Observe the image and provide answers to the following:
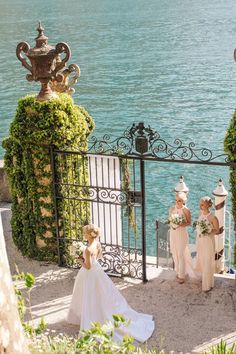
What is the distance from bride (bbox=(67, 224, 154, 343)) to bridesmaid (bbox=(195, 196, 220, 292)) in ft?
4.42

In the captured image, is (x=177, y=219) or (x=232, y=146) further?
(x=177, y=219)

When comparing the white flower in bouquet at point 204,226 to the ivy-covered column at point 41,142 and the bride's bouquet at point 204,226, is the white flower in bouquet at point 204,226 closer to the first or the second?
the bride's bouquet at point 204,226

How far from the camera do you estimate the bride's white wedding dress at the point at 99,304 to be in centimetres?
937

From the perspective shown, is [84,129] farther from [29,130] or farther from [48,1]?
[48,1]

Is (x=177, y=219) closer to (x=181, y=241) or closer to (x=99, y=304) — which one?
(x=181, y=241)

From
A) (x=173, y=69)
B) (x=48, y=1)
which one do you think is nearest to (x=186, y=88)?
(x=173, y=69)

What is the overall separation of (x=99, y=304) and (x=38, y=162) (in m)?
3.05

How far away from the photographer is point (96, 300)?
31.1 feet

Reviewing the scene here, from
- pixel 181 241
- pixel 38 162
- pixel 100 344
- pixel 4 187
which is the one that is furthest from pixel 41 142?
pixel 100 344

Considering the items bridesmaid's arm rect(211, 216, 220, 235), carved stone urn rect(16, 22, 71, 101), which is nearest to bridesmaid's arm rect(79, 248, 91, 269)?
bridesmaid's arm rect(211, 216, 220, 235)

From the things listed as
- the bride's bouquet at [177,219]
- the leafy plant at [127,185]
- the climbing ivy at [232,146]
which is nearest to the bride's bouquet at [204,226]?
the bride's bouquet at [177,219]

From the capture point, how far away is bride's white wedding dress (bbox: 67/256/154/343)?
9.37m

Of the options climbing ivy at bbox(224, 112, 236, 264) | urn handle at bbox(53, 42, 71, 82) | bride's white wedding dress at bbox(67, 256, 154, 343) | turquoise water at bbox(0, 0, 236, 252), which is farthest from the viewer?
turquoise water at bbox(0, 0, 236, 252)

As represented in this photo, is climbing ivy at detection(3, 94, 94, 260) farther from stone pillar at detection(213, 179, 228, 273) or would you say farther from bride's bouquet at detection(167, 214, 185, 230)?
stone pillar at detection(213, 179, 228, 273)
